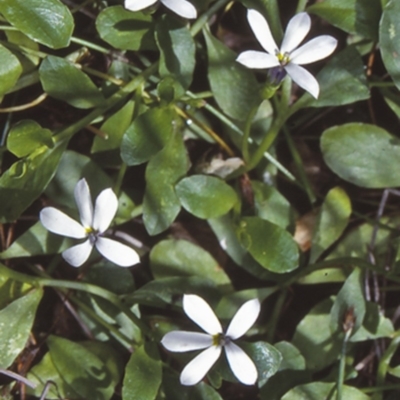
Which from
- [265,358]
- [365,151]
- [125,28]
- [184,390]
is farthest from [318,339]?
[125,28]

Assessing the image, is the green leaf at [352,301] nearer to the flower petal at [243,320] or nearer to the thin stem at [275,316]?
the thin stem at [275,316]

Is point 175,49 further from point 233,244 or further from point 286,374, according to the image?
point 286,374

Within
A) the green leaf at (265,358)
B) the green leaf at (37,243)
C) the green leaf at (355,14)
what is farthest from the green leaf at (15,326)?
the green leaf at (355,14)

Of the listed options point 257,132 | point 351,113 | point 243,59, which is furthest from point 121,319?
point 351,113

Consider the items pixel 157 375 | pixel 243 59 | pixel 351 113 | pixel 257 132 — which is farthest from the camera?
pixel 351 113

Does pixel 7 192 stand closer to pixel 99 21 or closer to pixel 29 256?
pixel 29 256

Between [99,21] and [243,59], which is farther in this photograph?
[99,21]
